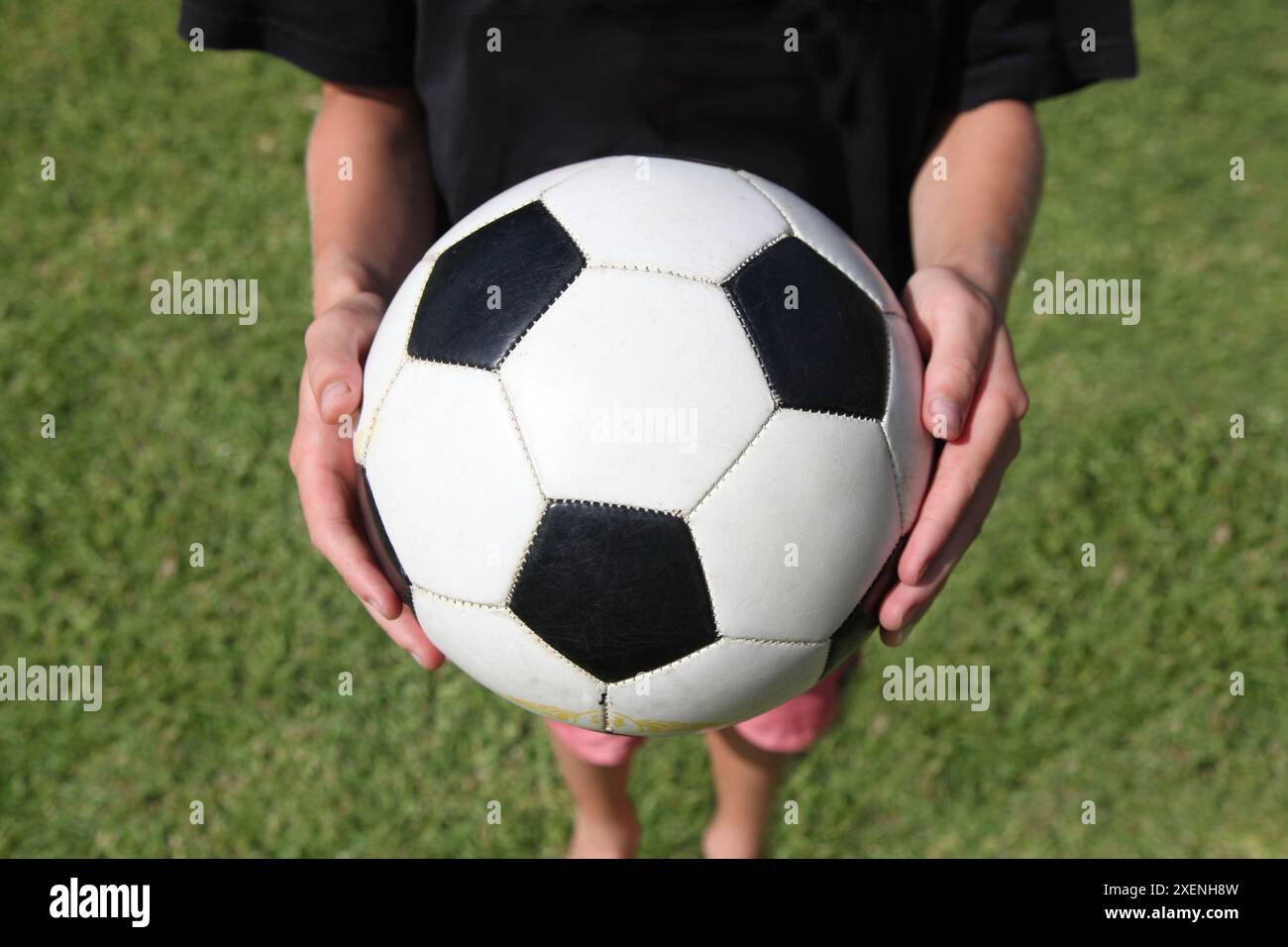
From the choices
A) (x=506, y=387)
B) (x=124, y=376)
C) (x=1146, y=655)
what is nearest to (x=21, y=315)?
(x=124, y=376)

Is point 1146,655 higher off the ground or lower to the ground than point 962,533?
lower

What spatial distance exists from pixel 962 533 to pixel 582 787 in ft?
4.48

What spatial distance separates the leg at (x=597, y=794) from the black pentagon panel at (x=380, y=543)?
2.59 feet

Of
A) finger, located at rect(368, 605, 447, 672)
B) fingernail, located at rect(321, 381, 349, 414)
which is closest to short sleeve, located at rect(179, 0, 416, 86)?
fingernail, located at rect(321, 381, 349, 414)

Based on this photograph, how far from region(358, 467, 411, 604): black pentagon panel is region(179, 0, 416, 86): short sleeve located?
75 cm

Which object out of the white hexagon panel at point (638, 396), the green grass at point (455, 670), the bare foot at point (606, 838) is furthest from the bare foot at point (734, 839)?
the white hexagon panel at point (638, 396)

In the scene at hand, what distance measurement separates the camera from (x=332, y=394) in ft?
5.68

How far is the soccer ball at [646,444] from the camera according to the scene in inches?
59.6

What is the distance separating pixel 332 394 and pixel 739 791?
170 cm

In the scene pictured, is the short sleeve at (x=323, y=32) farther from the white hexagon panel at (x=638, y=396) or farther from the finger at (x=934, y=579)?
the finger at (x=934, y=579)

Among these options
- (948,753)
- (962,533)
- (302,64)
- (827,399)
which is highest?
(302,64)

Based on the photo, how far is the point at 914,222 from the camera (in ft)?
7.15

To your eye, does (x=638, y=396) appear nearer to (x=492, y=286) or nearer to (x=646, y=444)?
(x=646, y=444)

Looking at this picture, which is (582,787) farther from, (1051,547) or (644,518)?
(1051,547)
